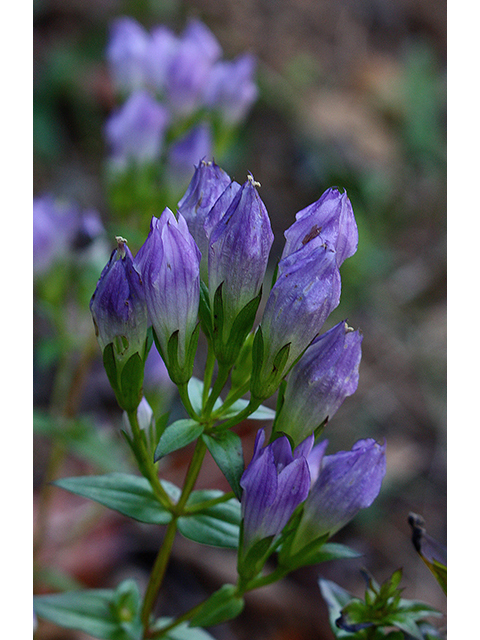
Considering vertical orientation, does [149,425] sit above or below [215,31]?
below

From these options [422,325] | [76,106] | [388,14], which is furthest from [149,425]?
[388,14]

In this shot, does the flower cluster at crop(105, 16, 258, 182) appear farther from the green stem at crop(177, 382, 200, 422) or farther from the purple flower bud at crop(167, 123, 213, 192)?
the green stem at crop(177, 382, 200, 422)

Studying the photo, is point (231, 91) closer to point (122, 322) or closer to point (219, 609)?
point (122, 322)

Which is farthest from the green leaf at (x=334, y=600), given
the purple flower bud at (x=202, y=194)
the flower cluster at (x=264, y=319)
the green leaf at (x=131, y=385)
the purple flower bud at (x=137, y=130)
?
the purple flower bud at (x=137, y=130)

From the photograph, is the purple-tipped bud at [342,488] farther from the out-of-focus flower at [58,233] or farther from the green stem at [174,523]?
the out-of-focus flower at [58,233]

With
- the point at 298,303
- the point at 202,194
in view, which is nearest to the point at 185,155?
the point at 202,194

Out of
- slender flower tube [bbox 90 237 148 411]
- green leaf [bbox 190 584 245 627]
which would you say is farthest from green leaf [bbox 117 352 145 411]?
green leaf [bbox 190 584 245 627]
